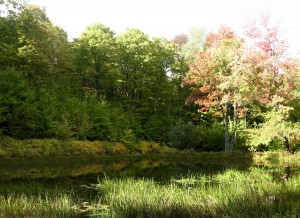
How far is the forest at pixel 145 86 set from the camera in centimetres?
1950

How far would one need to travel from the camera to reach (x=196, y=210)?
4.92 meters

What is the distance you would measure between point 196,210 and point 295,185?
258cm

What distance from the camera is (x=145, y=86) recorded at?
99.3ft

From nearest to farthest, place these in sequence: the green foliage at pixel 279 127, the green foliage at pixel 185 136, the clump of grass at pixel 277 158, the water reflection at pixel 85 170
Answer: the water reflection at pixel 85 170 → the clump of grass at pixel 277 158 → the green foliage at pixel 279 127 → the green foliage at pixel 185 136

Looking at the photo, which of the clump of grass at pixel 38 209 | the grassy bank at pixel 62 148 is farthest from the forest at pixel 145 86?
the clump of grass at pixel 38 209

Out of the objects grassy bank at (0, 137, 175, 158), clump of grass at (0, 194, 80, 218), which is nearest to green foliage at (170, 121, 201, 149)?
grassy bank at (0, 137, 175, 158)

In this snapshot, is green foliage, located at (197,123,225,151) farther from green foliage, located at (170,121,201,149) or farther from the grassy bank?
the grassy bank

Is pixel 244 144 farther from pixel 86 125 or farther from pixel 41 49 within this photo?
pixel 41 49

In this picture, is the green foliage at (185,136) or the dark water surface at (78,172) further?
the green foliage at (185,136)

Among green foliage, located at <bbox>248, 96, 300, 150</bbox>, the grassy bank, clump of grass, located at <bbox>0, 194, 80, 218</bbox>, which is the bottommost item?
clump of grass, located at <bbox>0, 194, 80, 218</bbox>

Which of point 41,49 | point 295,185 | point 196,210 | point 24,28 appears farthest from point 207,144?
point 196,210

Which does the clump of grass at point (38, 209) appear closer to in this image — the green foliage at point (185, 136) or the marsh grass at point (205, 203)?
the marsh grass at point (205, 203)

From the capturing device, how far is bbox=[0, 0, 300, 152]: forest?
1950 centimetres

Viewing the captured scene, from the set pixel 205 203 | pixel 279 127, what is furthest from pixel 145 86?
pixel 205 203
